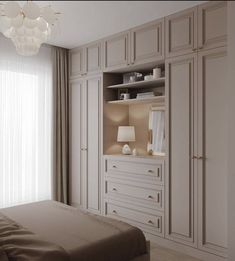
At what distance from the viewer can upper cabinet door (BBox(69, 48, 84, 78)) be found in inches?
164

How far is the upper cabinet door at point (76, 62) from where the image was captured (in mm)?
4172

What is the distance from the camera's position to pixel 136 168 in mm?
3377

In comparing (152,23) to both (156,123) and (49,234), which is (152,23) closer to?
(156,123)

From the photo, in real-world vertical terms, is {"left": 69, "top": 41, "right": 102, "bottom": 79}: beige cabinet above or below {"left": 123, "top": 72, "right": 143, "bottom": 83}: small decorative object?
above

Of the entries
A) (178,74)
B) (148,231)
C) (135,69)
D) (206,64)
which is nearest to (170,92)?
(178,74)

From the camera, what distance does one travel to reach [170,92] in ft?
10.1

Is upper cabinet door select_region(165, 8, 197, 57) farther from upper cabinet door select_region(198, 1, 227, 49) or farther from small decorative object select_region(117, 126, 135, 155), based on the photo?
small decorative object select_region(117, 126, 135, 155)

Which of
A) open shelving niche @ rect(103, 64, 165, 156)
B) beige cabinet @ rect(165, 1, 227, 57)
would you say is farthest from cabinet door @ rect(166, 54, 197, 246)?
open shelving niche @ rect(103, 64, 165, 156)

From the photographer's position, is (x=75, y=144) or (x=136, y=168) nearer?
(x=136, y=168)

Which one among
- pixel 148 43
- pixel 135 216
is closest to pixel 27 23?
pixel 148 43

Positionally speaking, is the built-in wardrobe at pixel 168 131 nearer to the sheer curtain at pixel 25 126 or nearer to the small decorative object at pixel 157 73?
the small decorative object at pixel 157 73

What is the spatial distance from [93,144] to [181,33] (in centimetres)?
187

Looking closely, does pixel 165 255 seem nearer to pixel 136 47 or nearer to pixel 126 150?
pixel 126 150

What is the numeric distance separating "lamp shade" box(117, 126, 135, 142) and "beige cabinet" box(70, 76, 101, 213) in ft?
1.10
